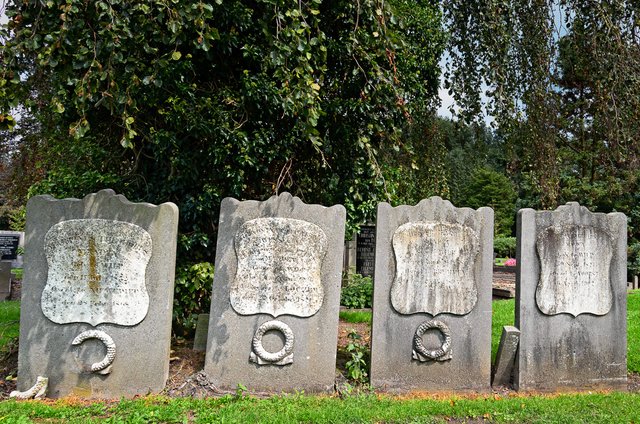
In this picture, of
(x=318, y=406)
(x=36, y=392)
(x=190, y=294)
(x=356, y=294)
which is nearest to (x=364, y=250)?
(x=356, y=294)

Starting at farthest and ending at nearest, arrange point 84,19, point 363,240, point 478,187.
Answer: point 478,187, point 363,240, point 84,19

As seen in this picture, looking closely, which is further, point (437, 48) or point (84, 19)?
point (437, 48)

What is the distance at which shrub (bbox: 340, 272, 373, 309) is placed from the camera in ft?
30.5

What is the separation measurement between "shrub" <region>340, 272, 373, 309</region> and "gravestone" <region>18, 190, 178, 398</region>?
5.28 metres

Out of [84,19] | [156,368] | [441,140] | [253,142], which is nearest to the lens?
[84,19]

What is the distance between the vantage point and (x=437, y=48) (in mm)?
7527

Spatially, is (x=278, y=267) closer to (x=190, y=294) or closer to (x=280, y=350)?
(x=280, y=350)

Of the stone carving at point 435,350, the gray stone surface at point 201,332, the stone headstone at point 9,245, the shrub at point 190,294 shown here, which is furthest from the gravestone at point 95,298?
the stone headstone at point 9,245

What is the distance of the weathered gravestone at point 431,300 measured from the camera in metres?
4.61

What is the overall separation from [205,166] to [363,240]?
657 cm

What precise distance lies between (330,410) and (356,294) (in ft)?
18.8

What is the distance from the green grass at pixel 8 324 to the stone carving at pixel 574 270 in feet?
19.1

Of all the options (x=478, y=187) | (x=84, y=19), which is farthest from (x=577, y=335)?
(x=478, y=187)

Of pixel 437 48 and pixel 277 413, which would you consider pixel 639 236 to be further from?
pixel 277 413
